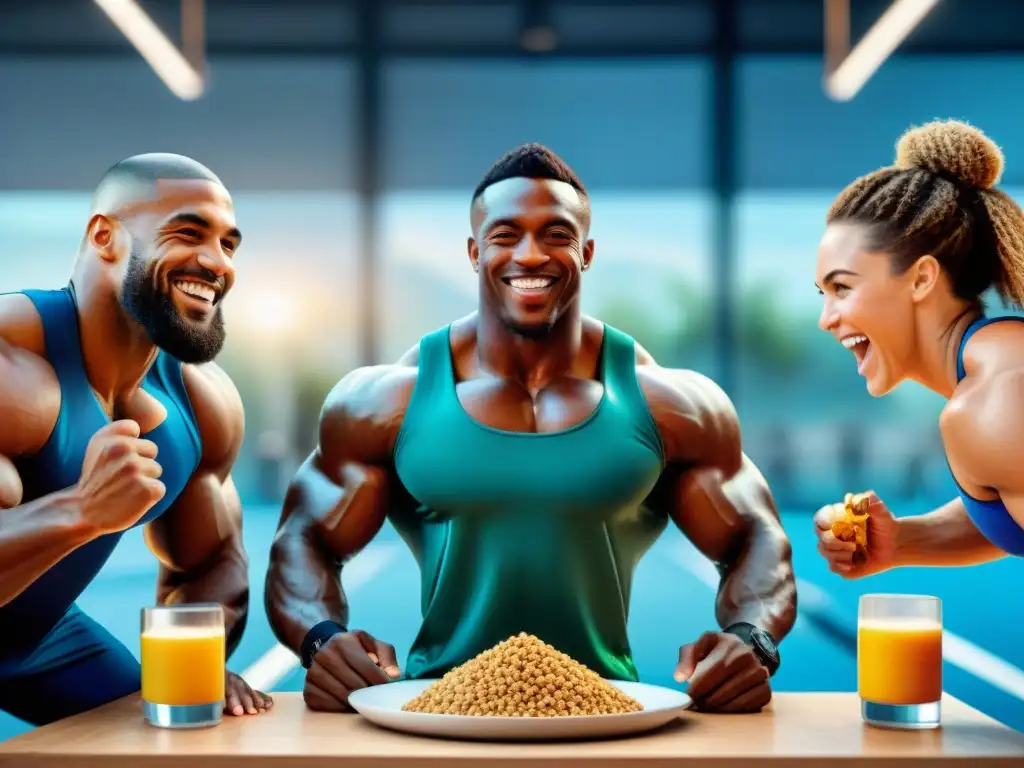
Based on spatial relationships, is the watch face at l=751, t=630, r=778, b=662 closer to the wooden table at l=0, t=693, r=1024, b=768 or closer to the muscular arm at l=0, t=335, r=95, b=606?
the wooden table at l=0, t=693, r=1024, b=768

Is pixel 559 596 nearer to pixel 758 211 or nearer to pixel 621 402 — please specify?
pixel 621 402

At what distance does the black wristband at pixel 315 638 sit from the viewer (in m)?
1.51

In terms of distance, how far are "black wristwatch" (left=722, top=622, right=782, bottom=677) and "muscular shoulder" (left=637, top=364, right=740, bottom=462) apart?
26 centimetres

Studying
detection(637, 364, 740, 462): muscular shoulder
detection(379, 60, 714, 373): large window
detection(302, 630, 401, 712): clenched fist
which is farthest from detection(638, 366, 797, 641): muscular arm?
detection(379, 60, 714, 373): large window

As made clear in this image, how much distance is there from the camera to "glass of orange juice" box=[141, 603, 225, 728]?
4.37ft

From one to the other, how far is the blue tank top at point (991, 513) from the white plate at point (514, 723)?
0.39 m

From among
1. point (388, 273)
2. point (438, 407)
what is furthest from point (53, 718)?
point (388, 273)

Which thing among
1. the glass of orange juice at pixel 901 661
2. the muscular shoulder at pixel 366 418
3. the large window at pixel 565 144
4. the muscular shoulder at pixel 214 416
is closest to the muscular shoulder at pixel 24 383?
the muscular shoulder at pixel 214 416

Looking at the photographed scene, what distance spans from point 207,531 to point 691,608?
5.47 m

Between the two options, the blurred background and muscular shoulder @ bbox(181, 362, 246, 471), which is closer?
muscular shoulder @ bbox(181, 362, 246, 471)

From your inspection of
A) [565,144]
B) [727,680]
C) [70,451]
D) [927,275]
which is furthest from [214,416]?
[565,144]

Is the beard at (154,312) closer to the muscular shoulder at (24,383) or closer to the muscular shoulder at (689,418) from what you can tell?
the muscular shoulder at (24,383)

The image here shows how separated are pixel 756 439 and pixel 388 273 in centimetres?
325

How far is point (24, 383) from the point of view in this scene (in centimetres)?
148
